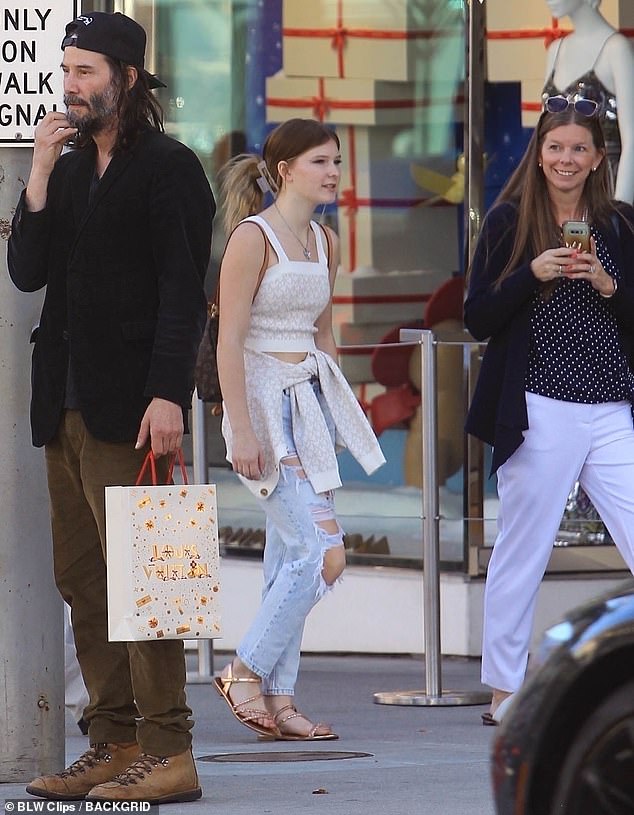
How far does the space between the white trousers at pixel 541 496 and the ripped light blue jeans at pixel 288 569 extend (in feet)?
1.91

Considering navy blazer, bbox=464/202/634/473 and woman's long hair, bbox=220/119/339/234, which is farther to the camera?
woman's long hair, bbox=220/119/339/234

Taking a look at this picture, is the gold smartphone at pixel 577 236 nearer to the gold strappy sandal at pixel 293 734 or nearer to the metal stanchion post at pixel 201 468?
the gold strappy sandal at pixel 293 734

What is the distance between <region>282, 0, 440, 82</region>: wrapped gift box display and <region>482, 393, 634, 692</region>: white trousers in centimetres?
324

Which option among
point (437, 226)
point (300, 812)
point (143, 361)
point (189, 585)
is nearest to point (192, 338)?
point (143, 361)

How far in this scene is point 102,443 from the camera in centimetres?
598

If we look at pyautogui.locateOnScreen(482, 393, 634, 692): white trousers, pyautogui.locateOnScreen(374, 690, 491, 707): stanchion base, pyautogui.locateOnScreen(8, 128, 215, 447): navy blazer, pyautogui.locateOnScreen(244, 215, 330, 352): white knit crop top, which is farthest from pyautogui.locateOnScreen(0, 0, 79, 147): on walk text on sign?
pyautogui.locateOnScreen(374, 690, 491, 707): stanchion base

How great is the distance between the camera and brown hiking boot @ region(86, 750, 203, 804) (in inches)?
234

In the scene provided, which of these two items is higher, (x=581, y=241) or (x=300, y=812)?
(x=581, y=241)

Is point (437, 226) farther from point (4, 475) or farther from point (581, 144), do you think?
point (4, 475)

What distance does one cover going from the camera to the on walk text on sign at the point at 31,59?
20.6 ft

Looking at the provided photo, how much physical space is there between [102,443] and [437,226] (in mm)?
4353

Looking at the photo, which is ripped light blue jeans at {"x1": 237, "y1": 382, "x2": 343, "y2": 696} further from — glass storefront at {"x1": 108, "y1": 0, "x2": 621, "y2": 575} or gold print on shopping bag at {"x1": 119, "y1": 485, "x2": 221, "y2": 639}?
glass storefront at {"x1": 108, "y1": 0, "x2": 621, "y2": 575}

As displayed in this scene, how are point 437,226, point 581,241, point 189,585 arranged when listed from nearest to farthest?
point 189,585, point 581,241, point 437,226

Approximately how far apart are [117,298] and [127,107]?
54 cm
